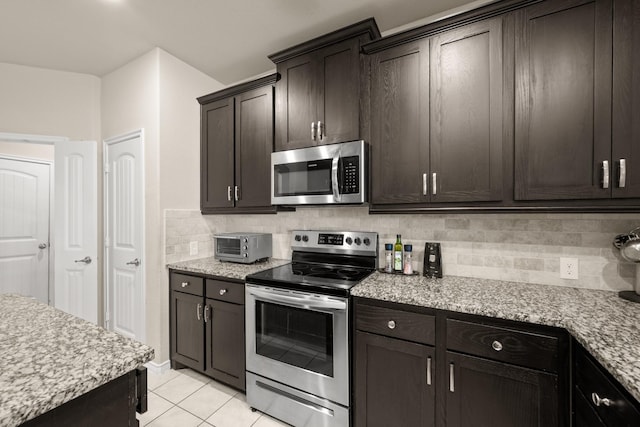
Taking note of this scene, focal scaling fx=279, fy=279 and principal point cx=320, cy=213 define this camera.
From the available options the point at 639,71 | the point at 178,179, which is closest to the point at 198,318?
the point at 178,179

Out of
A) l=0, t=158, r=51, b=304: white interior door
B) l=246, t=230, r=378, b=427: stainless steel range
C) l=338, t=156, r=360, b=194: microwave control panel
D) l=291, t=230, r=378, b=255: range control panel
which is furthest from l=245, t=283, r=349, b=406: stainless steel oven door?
l=0, t=158, r=51, b=304: white interior door

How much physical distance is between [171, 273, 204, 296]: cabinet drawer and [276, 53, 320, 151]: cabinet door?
125 cm

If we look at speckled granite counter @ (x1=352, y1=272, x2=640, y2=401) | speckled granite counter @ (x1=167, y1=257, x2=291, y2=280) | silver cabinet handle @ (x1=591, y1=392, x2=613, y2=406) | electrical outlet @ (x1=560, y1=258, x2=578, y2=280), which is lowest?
silver cabinet handle @ (x1=591, y1=392, x2=613, y2=406)

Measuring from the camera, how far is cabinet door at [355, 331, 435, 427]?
140 centimetres

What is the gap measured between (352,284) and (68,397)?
127cm

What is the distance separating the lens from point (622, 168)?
125 centimetres

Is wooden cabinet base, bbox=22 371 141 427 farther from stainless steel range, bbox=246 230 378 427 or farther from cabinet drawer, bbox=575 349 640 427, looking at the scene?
cabinet drawer, bbox=575 349 640 427

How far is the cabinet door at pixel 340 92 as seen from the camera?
188cm

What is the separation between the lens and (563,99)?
1.37 meters

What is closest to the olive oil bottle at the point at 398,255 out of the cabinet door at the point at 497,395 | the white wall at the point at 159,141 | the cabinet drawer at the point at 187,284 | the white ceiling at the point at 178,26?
the cabinet door at the point at 497,395

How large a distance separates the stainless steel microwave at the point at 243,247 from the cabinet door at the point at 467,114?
4.88 ft

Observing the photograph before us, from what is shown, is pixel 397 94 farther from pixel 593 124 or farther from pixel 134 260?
pixel 134 260

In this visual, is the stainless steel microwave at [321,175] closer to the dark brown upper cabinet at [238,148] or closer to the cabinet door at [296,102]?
the cabinet door at [296,102]

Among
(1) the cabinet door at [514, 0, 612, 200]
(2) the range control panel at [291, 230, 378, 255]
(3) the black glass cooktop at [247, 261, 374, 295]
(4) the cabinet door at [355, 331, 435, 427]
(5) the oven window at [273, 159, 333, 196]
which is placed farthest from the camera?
(2) the range control panel at [291, 230, 378, 255]
